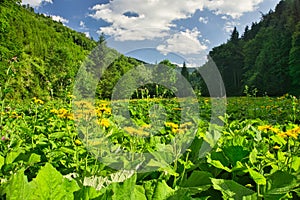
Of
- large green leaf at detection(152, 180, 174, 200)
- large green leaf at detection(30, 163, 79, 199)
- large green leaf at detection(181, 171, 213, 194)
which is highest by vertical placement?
large green leaf at detection(30, 163, 79, 199)

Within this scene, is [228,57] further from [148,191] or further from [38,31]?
[148,191]

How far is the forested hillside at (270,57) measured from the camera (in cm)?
3466

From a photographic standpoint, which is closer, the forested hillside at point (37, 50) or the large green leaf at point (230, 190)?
the large green leaf at point (230, 190)

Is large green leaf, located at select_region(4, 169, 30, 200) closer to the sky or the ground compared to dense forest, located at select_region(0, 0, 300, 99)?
closer to the ground

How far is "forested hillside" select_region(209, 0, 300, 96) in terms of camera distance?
114ft

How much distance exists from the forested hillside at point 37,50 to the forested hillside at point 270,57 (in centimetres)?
1984

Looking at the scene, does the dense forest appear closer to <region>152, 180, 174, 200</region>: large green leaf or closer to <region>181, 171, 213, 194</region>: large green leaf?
<region>181, 171, 213, 194</region>: large green leaf

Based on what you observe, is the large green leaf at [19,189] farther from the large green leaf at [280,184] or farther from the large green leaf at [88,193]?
the large green leaf at [280,184]

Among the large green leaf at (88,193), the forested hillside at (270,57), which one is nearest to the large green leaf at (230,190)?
the large green leaf at (88,193)

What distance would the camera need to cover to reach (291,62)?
3284cm

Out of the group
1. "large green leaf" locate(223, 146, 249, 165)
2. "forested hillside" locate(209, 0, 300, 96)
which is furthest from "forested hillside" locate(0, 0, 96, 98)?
"forested hillside" locate(209, 0, 300, 96)

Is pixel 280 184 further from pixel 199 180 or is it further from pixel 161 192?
pixel 161 192

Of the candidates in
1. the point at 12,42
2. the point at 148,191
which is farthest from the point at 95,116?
the point at 12,42

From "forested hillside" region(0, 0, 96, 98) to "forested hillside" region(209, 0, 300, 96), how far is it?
1984cm
